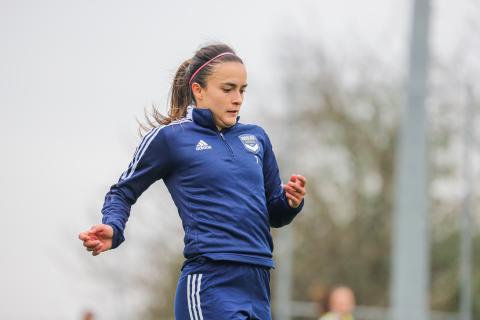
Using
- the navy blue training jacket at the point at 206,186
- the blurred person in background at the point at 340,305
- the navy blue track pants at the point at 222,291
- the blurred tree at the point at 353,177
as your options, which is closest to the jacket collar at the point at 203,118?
the navy blue training jacket at the point at 206,186

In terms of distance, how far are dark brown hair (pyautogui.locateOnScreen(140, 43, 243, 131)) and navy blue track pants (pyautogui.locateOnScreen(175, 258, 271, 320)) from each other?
71 cm

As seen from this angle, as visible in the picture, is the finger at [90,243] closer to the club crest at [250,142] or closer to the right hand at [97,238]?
the right hand at [97,238]

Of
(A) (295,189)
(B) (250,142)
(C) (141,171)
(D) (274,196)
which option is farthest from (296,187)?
(C) (141,171)

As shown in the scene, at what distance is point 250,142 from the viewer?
4859 millimetres

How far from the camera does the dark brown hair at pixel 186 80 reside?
4.86m

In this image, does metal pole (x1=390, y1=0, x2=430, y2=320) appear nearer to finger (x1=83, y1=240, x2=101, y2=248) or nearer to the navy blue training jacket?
the navy blue training jacket

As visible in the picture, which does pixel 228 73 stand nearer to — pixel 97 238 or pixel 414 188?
pixel 97 238

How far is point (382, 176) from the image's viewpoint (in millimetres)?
24062

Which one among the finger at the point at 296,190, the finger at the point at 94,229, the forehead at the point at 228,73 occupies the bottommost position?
the finger at the point at 94,229

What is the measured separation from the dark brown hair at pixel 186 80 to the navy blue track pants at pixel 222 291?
71 centimetres

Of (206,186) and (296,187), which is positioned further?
(296,187)

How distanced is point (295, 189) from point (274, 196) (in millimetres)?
130

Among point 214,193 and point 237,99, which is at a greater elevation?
point 237,99

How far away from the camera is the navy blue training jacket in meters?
4.58
